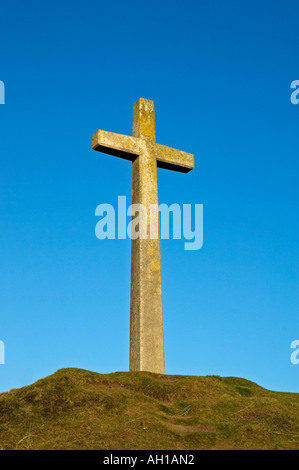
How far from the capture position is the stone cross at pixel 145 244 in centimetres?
1784

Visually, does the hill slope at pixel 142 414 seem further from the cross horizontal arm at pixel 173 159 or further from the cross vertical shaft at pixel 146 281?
the cross horizontal arm at pixel 173 159

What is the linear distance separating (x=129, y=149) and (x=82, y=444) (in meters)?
10.4

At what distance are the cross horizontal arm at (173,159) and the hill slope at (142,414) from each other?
7505 millimetres

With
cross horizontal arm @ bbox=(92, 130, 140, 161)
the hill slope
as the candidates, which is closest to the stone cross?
cross horizontal arm @ bbox=(92, 130, 140, 161)

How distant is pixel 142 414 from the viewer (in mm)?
13266

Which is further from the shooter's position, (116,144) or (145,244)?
(116,144)

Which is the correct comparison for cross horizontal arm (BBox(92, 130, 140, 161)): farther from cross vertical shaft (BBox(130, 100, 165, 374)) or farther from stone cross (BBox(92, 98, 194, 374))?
cross vertical shaft (BBox(130, 100, 165, 374))

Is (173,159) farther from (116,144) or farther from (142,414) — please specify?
(142,414)

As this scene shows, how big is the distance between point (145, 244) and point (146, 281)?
1.21 metres

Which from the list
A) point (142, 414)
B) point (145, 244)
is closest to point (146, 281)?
point (145, 244)

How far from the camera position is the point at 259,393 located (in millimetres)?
16625

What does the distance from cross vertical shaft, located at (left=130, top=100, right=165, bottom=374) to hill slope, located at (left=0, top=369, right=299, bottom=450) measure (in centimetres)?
132

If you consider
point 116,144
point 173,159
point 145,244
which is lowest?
point 145,244
